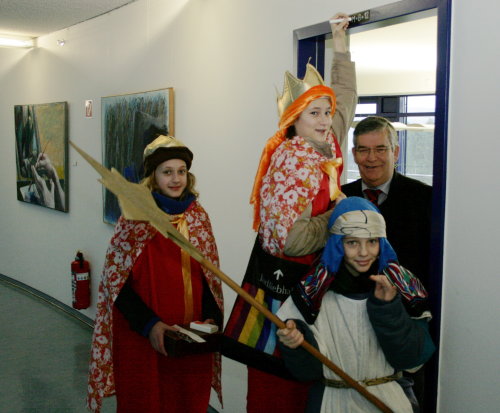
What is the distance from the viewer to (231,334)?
5.90ft

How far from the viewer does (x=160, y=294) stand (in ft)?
7.27

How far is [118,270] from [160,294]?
21 centimetres

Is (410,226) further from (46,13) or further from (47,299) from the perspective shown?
(47,299)

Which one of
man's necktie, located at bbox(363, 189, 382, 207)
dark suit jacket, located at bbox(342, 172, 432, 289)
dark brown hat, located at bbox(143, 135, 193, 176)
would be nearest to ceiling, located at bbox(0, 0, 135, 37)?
dark brown hat, located at bbox(143, 135, 193, 176)

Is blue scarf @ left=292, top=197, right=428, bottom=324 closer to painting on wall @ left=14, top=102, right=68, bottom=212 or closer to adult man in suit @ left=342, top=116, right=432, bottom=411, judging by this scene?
adult man in suit @ left=342, top=116, right=432, bottom=411

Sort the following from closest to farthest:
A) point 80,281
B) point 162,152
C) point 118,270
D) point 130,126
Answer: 1. point 162,152
2. point 118,270
3. point 130,126
4. point 80,281

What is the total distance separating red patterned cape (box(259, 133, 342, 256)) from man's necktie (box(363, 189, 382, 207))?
0.91 feet

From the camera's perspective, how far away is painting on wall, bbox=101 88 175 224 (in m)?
3.56

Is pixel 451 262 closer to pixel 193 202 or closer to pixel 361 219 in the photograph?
pixel 361 219

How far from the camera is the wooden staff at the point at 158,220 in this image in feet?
4.59

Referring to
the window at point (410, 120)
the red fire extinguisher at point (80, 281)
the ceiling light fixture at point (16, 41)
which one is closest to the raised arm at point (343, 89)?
the red fire extinguisher at point (80, 281)

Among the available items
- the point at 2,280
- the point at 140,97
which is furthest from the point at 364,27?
the point at 2,280

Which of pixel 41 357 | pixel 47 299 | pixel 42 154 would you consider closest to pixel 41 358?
pixel 41 357

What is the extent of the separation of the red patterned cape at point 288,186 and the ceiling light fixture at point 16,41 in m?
4.70
